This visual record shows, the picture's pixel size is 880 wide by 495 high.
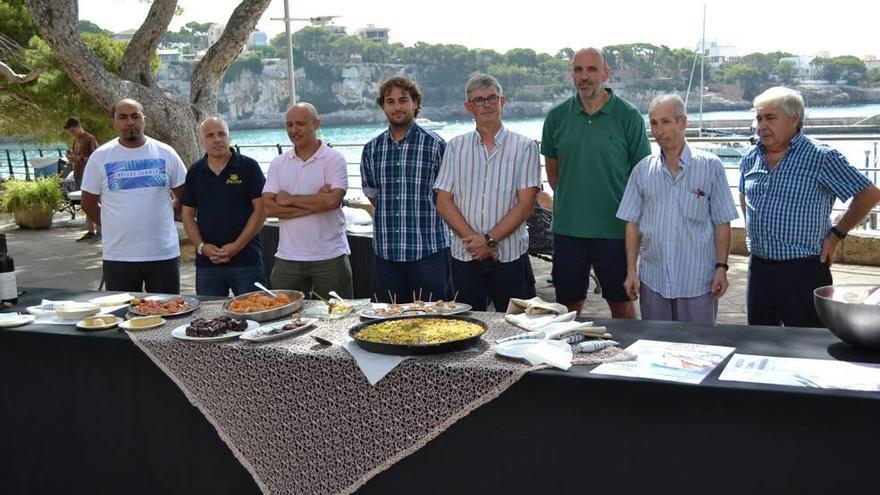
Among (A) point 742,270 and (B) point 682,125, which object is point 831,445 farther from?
(A) point 742,270

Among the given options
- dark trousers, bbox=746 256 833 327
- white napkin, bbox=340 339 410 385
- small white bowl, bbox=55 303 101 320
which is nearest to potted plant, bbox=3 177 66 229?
small white bowl, bbox=55 303 101 320

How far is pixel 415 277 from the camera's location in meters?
4.08

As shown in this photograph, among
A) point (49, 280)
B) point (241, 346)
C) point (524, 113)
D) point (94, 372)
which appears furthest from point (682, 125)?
point (524, 113)

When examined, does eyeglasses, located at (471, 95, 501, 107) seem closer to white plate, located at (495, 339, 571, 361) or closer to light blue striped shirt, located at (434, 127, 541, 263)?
light blue striped shirt, located at (434, 127, 541, 263)

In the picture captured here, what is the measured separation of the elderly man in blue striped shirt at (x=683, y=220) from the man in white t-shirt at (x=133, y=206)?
247 cm

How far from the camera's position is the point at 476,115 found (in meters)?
3.81

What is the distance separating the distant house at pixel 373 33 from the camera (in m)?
43.0

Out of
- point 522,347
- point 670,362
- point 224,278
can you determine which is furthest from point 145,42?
point 670,362

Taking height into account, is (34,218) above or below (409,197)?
below

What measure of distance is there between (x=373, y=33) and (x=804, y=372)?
45.2m

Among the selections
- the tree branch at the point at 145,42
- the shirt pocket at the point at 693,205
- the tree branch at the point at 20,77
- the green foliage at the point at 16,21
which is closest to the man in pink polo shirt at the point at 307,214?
the shirt pocket at the point at 693,205

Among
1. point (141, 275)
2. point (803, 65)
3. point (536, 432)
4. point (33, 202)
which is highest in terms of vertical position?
point (803, 65)

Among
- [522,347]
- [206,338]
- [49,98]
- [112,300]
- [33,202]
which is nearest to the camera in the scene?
[522,347]

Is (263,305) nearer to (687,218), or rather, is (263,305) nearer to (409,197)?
(409,197)
